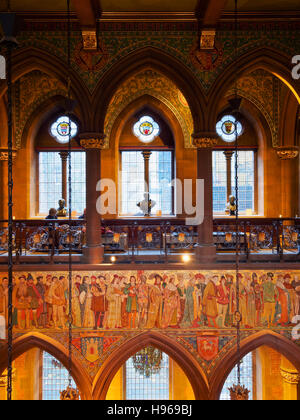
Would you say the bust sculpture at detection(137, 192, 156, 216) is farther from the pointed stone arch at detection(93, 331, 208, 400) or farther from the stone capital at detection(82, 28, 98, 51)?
the stone capital at detection(82, 28, 98, 51)

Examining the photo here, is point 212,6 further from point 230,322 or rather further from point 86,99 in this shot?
point 230,322

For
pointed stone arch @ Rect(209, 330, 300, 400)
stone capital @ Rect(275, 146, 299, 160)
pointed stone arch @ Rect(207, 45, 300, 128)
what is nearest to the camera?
pointed stone arch @ Rect(209, 330, 300, 400)

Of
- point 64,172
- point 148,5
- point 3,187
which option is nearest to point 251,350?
point 148,5

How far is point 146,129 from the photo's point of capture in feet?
48.5

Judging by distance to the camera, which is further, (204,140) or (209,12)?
(204,140)

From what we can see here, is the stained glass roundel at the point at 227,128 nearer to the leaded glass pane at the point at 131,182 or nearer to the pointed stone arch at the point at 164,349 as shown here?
the leaded glass pane at the point at 131,182

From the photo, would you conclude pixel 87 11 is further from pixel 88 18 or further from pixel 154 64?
pixel 154 64

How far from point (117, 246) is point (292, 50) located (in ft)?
22.0

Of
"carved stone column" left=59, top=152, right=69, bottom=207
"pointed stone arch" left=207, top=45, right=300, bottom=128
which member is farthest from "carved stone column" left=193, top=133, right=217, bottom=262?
"carved stone column" left=59, top=152, right=69, bottom=207

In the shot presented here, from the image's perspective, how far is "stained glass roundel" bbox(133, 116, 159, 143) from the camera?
1478 centimetres

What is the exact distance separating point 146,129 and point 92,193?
17.7 ft

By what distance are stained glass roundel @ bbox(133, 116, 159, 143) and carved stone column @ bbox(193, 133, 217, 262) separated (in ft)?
15.5

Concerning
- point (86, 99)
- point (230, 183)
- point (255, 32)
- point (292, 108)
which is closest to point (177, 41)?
point (255, 32)

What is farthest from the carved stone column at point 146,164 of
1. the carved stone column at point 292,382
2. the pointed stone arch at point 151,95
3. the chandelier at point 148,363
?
the carved stone column at point 292,382
